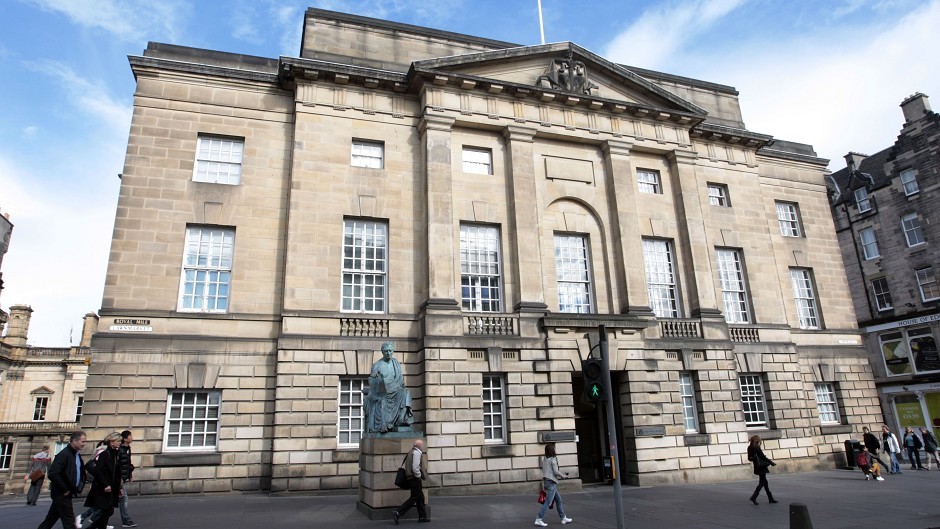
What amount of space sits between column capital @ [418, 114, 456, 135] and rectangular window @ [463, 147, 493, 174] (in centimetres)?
118

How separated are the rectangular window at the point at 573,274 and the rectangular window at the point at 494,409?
12.1ft

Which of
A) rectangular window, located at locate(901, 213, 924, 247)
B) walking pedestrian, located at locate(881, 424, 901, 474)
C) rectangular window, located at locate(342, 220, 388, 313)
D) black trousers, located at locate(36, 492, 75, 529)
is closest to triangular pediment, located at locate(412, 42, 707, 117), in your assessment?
rectangular window, located at locate(342, 220, 388, 313)

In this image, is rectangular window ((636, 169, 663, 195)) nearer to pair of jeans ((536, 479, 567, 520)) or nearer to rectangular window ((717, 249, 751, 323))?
rectangular window ((717, 249, 751, 323))

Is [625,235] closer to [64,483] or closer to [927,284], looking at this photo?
[64,483]

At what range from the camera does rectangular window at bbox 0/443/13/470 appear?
152ft

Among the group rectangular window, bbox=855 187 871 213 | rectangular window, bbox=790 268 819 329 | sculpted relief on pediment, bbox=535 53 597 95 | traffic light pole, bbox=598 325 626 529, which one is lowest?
traffic light pole, bbox=598 325 626 529

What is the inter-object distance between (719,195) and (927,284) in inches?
813

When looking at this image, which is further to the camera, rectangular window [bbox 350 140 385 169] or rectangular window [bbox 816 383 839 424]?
rectangular window [bbox 816 383 839 424]

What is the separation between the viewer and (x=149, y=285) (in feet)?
55.4

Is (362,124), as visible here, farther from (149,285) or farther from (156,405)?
(156,405)

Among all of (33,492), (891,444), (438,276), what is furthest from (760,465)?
(33,492)

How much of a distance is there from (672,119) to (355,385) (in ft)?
54.0

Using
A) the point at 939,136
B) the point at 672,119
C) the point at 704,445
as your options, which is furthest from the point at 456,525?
the point at 939,136

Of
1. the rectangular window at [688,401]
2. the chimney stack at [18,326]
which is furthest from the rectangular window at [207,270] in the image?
the chimney stack at [18,326]
